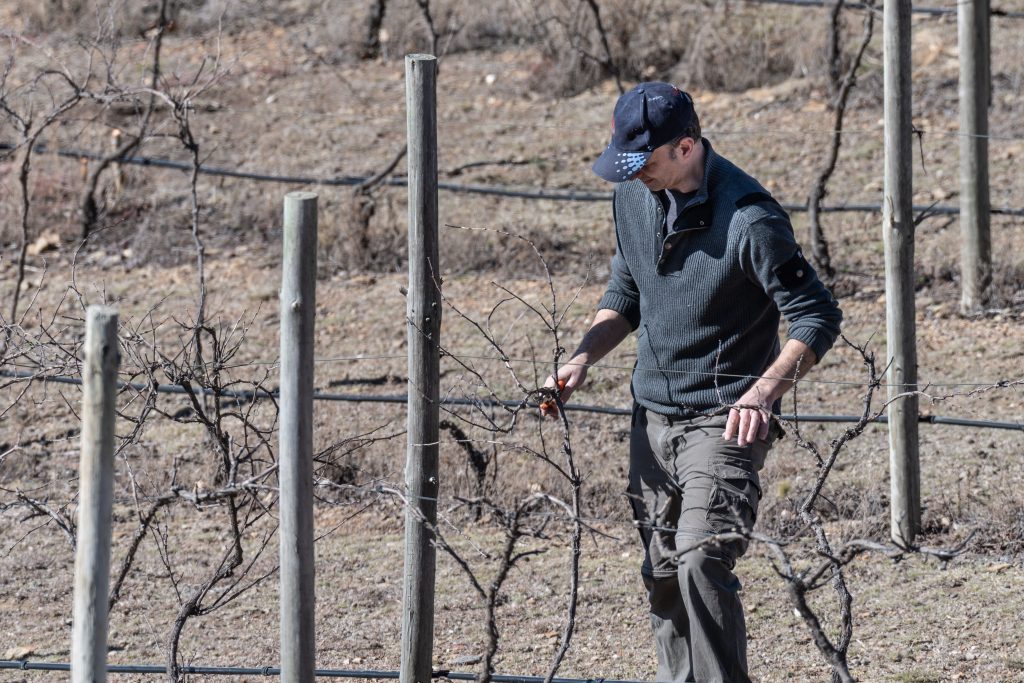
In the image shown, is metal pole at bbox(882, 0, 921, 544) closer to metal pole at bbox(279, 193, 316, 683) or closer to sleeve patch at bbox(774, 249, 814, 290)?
sleeve patch at bbox(774, 249, 814, 290)

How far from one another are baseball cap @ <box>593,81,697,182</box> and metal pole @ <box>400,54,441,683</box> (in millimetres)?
455

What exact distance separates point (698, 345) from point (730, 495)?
15.8 inches

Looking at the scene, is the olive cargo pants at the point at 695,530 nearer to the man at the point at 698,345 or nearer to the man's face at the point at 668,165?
the man at the point at 698,345

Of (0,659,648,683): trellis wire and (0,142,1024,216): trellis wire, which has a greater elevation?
(0,142,1024,216): trellis wire

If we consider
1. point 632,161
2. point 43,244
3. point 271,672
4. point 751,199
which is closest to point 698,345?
point 751,199

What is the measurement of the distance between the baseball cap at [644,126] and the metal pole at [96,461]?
1332 millimetres

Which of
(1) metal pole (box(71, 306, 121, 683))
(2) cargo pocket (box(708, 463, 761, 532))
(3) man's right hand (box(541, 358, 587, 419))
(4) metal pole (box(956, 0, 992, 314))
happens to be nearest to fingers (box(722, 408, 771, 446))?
(2) cargo pocket (box(708, 463, 761, 532))

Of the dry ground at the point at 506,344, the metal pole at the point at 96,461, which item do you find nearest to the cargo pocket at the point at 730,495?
the dry ground at the point at 506,344

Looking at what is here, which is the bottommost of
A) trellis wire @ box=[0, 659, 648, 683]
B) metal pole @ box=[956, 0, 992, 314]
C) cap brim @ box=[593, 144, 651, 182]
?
trellis wire @ box=[0, 659, 648, 683]

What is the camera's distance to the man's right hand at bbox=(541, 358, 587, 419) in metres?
3.52

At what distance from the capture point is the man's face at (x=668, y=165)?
3.39 m

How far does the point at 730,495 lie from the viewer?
333 cm

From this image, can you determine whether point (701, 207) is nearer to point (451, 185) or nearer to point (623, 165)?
point (623, 165)

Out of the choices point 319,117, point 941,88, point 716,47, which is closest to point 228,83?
point 319,117
